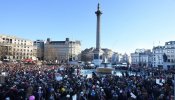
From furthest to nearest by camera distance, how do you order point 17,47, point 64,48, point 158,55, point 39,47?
point 64,48 → point 39,47 → point 17,47 → point 158,55

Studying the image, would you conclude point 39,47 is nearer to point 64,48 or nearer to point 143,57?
point 64,48

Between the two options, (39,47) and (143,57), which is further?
(143,57)

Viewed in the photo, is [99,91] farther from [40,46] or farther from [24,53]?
[40,46]

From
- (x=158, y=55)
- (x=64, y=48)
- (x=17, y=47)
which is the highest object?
(x=64, y=48)

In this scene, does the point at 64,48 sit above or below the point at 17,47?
above

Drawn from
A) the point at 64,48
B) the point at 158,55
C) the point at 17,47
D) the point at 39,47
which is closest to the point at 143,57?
the point at 158,55

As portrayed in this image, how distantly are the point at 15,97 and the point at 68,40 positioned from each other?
147175mm

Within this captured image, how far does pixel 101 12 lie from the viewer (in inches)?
2913

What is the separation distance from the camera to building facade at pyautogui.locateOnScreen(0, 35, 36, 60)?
383 feet

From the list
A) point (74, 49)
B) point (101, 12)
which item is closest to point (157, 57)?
point (74, 49)

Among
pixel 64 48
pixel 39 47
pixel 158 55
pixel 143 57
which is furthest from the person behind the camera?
pixel 64 48

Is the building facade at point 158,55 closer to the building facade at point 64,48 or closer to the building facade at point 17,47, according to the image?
the building facade at point 64,48

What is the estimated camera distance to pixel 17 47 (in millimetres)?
130250

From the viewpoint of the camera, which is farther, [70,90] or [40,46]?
[40,46]
